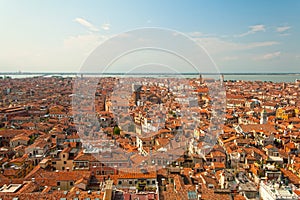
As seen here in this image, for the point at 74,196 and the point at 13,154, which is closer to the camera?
the point at 74,196

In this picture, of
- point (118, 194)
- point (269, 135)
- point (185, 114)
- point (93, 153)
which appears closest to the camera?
point (118, 194)

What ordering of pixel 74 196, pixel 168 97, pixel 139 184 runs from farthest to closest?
pixel 168 97
pixel 139 184
pixel 74 196

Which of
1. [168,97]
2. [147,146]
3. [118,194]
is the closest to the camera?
[118,194]

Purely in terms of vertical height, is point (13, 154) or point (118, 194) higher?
point (118, 194)

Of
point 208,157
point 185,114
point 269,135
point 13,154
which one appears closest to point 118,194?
point 208,157

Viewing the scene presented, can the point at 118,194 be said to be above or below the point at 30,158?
above

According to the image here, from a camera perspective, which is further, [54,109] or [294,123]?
[54,109]

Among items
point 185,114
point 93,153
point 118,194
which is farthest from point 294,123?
point 118,194

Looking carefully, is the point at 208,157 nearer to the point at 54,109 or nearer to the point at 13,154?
the point at 13,154

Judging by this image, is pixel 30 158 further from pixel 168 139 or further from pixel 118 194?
pixel 118 194
